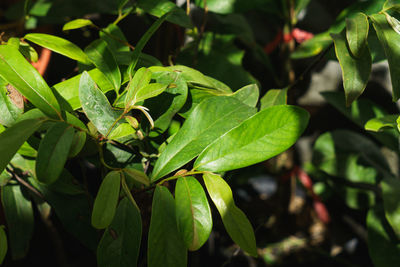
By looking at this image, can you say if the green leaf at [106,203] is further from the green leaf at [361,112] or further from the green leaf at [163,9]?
the green leaf at [361,112]

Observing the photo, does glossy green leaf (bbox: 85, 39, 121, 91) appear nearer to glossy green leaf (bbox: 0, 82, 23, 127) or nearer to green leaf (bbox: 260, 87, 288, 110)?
glossy green leaf (bbox: 0, 82, 23, 127)

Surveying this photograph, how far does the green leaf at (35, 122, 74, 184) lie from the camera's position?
1.18ft

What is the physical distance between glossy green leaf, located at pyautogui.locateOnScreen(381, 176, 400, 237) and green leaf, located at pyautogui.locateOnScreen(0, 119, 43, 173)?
706 mm

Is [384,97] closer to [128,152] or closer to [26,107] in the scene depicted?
[128,152]

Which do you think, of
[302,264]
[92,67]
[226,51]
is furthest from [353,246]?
[92,67]

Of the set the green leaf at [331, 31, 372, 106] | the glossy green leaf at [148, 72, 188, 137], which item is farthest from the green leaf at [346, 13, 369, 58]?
the glossy green leaf at [148, 72, 188, 137]

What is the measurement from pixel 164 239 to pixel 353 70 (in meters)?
0.36

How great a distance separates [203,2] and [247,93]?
0.35 meters

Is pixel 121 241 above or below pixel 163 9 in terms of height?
below

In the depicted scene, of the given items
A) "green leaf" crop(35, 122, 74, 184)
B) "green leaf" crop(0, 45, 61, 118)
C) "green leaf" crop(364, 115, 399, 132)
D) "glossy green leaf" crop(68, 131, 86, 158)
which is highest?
"green leaf" crop(0, 45, 61, 118)

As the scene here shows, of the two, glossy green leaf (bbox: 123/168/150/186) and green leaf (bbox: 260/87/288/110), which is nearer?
glossy green leaf (bbox: 123/168/150/186)

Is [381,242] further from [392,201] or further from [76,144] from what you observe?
[76,144]

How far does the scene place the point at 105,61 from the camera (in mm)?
515

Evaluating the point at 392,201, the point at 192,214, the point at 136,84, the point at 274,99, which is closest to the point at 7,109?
the point at 136,84
